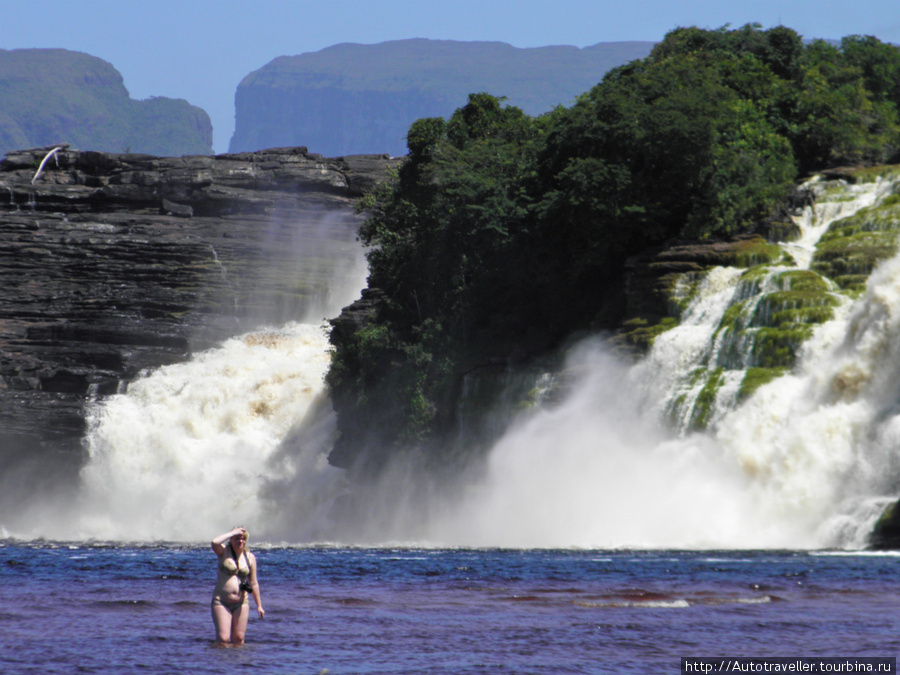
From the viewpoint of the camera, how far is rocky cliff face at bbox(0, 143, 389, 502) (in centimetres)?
7481

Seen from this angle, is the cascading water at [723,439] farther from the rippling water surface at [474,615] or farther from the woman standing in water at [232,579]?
the woman standing in water at [232,579]

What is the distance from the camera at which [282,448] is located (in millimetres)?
66688

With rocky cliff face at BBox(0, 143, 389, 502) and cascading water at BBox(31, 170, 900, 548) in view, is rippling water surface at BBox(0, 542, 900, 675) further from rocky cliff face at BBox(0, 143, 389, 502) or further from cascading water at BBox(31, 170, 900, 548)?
rocky cliff face at BBox(0, 143, 389, 502)

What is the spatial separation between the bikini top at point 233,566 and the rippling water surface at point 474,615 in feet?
3.68

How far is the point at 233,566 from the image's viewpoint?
1645 cm

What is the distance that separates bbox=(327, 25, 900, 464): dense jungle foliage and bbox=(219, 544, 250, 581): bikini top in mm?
36723

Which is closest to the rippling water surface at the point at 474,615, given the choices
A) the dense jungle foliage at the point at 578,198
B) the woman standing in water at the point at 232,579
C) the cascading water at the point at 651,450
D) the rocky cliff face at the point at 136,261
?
the woman standing in water at the point at 232,579

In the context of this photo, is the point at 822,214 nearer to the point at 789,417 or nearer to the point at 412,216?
the point at 789,417

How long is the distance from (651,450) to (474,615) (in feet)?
76.5

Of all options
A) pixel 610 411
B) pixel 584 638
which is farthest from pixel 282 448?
pixel 584 638

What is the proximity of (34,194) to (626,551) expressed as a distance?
63.6 m

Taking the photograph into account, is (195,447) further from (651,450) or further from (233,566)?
(233,566)

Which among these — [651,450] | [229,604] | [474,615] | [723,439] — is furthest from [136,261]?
[229,604]

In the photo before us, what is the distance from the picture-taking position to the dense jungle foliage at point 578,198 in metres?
52.9
